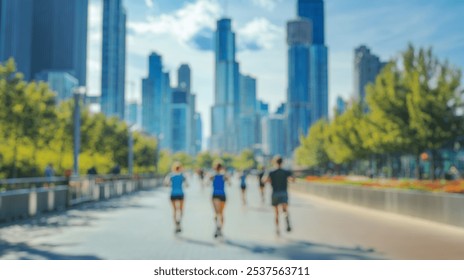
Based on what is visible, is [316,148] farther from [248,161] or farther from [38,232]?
Result: [248,161]

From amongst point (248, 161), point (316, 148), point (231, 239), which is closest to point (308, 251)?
point (231, 239)

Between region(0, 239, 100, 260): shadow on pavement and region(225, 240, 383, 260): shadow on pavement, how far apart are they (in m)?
2.95

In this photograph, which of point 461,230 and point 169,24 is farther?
point 461,230

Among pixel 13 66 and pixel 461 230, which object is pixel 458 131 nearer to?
pixel 461 230

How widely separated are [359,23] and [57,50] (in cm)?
4690

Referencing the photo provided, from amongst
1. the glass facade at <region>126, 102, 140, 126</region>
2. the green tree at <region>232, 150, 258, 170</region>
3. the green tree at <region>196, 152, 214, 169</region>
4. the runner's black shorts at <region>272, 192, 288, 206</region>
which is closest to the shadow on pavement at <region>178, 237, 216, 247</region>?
the runner's black shorts at <region>272, 192, 288, 206</region>

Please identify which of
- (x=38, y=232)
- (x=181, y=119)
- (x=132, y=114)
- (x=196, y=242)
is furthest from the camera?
(x=181, y=119)

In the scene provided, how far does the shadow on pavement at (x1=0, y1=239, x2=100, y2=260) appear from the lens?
9.11 meters

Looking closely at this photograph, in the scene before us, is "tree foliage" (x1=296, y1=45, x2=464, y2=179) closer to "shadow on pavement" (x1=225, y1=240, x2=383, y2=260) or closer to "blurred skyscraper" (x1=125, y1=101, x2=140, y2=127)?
"blurred skyscraper" (x1=125, y1=101, x2=140, y2=127)

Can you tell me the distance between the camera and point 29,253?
32.0 ft

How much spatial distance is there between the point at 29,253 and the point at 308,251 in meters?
4.86

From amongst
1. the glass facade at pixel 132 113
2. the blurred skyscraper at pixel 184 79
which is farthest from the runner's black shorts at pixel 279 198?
the glass facade at pixel 132 113
